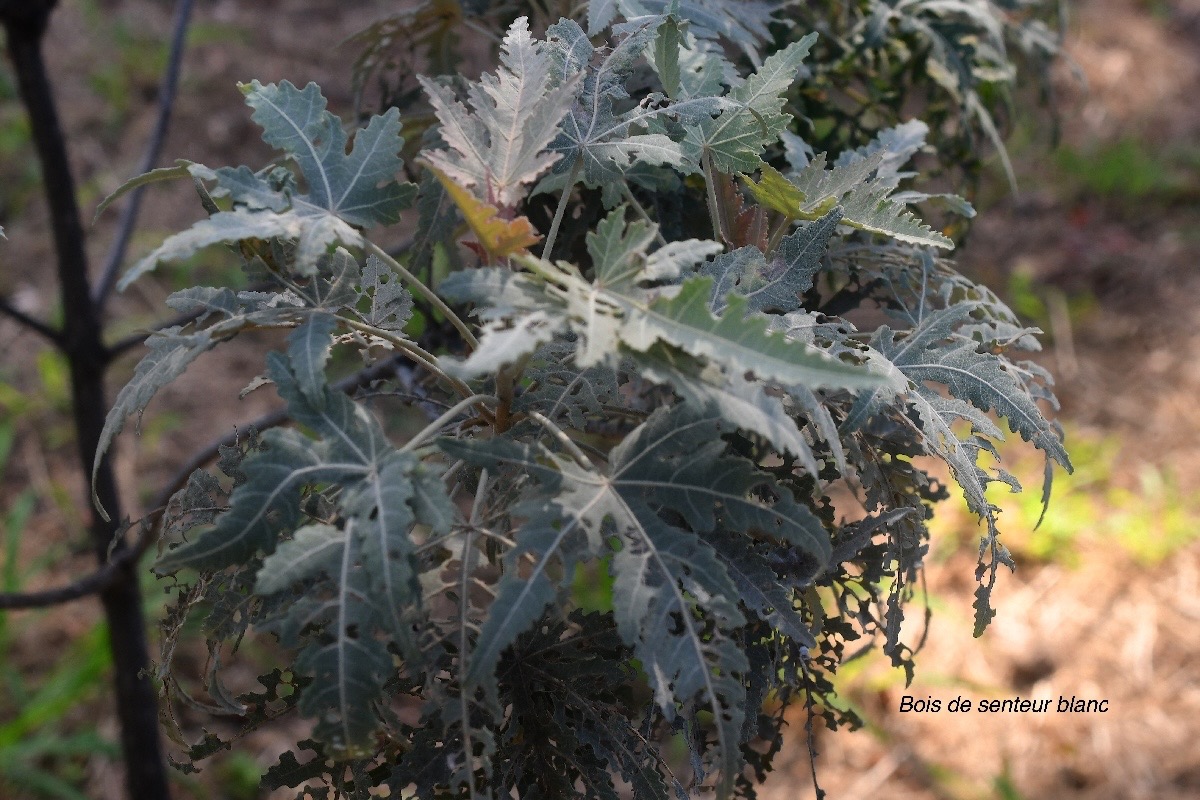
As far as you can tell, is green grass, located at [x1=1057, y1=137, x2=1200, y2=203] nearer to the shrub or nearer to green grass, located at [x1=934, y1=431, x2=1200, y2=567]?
green grass, located at [x1=934, y1=431, x2=1200, y2=567]

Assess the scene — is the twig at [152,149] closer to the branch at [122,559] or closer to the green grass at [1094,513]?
the branch at [122,559]

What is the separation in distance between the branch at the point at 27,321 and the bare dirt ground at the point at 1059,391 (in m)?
1.15

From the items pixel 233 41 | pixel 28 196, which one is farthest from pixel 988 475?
pixel 233 41

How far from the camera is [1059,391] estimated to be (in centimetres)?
302

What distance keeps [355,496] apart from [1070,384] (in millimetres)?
2871

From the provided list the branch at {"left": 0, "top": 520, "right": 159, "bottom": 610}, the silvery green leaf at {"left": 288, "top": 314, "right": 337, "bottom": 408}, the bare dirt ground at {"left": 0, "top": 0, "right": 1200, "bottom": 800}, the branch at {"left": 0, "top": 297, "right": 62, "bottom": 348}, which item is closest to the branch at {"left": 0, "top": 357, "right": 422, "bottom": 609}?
Result: the branch at {"left": 0, "top": 520, "right": 159, "bottom": 610}

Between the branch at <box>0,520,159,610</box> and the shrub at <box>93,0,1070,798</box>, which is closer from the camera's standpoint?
the shrub at <box>93,0,1070,798</box>

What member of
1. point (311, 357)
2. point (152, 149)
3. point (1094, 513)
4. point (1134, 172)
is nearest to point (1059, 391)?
point (1094, 513)

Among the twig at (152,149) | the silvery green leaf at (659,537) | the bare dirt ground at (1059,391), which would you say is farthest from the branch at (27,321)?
the bare dirt ground at (1059,391)

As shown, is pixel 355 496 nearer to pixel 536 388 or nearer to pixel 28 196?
pixel 536 388

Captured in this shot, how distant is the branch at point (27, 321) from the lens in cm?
135

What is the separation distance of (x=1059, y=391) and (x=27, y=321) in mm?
2709

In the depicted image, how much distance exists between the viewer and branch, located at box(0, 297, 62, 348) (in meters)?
1.35

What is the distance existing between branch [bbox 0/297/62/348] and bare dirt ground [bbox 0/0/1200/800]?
1.15m
